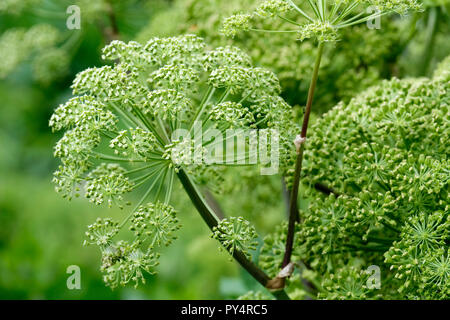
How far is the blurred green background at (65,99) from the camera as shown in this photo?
1.28 m

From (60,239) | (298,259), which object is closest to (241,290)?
(298,259)

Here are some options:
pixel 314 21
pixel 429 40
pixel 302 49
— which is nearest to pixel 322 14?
pixel 314 21

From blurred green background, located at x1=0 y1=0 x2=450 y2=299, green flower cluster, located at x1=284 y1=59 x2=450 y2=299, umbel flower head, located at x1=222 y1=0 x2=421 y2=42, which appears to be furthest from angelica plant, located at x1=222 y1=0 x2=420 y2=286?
blurred green background, located at x1=0 y1=0 x2=450 y2=299

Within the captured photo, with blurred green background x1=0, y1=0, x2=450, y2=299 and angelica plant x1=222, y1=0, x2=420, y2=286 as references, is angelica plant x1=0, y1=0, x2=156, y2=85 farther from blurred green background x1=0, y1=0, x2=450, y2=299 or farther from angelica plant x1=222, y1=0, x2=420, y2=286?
angelica plant x1=222, y1=0, x2=420, y2=286

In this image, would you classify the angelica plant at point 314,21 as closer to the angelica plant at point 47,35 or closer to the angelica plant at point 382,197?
the angelica plant at point 382,197

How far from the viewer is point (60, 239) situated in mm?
3189

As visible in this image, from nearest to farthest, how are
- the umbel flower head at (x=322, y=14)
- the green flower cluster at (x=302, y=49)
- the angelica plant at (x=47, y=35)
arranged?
the umbel flower head at (x=322, y=14) → the green flower cluster at (x=302, y=49) → the angelica plant at (x=47, y=35)

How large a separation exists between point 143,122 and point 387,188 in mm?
415

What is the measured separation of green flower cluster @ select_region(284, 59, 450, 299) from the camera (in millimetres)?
817

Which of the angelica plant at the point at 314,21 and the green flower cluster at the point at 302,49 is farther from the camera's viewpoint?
the green flower cluster at the point at 302,49

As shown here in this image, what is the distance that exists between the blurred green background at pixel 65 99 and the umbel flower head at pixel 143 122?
1.12 ft

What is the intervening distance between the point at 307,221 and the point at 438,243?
21cm

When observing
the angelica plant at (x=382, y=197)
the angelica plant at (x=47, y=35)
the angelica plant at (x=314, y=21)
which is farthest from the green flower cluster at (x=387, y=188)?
the angelica plant at (x=47, y=35)
